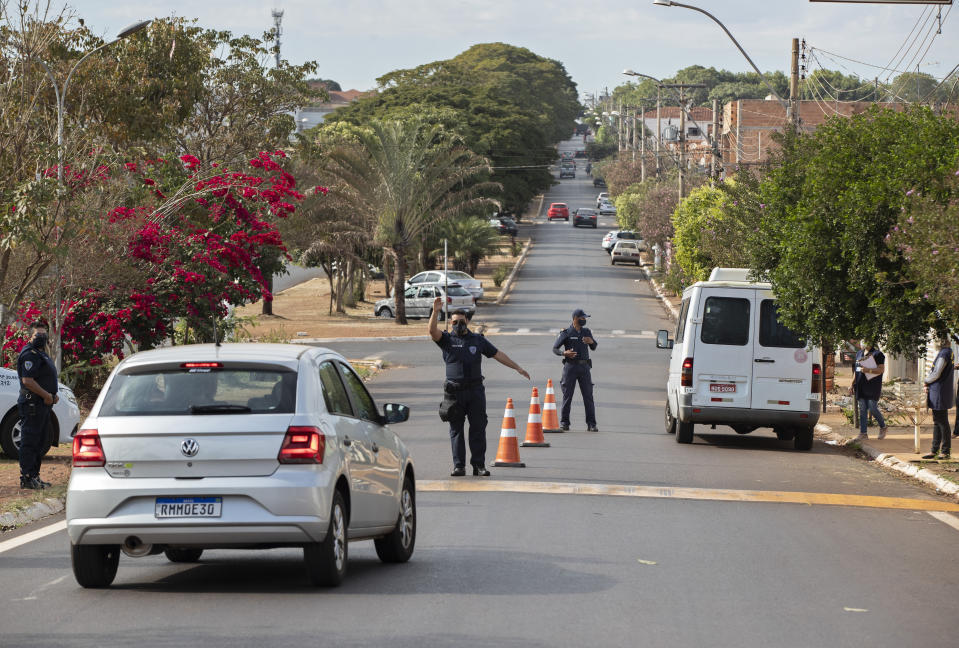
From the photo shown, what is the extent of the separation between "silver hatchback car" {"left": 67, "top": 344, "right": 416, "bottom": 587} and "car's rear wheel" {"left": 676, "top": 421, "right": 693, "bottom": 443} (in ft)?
39.1

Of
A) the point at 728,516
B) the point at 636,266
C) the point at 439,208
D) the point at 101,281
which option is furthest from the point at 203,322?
the point at 636,266

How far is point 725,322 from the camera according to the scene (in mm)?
19469

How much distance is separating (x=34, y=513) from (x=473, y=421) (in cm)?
471

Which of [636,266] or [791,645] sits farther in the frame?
[636,266]

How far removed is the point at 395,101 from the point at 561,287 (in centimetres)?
2784

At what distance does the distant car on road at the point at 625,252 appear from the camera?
3091 inches

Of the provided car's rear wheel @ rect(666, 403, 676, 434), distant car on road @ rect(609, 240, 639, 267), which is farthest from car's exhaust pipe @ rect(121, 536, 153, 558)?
distant car on road @ rect(609, 240, 639, 267)

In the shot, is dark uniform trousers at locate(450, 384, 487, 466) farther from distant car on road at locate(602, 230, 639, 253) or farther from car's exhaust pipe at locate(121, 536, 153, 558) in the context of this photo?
distant car on road at locate(602, 230, 639, 253)

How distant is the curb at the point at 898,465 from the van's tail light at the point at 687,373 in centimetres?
280

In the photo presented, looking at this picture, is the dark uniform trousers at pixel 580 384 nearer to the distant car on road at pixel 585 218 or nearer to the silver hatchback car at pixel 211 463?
the silver hatchback car at pixel 211 463

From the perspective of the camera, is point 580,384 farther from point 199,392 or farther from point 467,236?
point 467,236

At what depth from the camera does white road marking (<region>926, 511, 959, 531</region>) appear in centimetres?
1263

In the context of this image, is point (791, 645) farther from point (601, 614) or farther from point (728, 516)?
point (728, 516)

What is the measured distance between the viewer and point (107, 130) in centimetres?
2494
